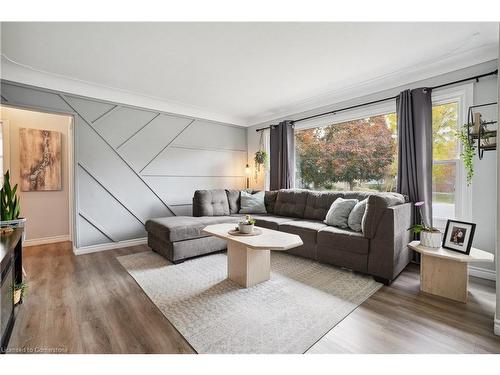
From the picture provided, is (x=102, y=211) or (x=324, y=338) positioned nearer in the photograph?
(x=324, y=338)

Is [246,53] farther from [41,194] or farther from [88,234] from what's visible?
[41,194]

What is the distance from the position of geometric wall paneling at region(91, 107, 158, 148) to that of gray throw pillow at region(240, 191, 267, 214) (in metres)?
2.14

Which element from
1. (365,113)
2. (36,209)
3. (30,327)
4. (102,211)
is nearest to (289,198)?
(365,113)

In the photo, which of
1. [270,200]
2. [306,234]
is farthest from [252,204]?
[306,234]

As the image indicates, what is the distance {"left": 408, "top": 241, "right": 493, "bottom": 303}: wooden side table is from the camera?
206cm

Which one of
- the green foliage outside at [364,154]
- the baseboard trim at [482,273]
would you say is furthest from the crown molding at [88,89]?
the baseboard trim at [482,273]

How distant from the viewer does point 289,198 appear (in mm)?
4059

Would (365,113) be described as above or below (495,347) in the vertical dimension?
above

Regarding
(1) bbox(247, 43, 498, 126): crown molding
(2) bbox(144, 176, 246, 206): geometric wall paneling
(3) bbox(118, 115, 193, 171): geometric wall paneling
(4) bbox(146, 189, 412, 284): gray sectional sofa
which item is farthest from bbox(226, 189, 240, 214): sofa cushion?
(1) bbox(247, 43, 498, 126): crown molding

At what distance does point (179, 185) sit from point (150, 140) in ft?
3.09

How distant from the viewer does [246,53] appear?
2557 mm
